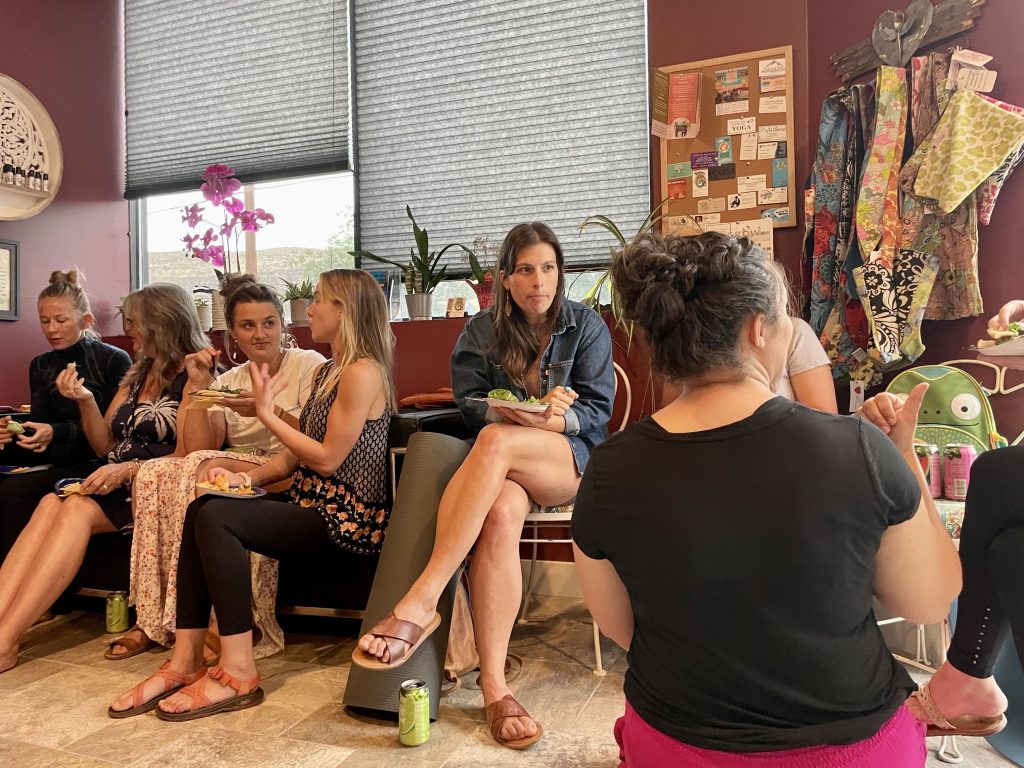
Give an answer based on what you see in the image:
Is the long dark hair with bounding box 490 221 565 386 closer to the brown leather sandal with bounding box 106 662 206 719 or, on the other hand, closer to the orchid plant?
the brown leather sandal with bounding box 106 662 206 719

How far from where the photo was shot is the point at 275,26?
3.76 metres

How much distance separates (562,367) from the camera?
2.35m

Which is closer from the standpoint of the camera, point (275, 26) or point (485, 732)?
point (485, 732)

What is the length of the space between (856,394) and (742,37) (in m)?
1.32

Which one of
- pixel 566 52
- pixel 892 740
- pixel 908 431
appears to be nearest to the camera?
pixel 892 740

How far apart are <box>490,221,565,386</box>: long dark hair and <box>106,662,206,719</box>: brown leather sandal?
1.19 metres

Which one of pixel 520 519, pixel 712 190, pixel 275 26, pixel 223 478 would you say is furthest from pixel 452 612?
pixel 275 26

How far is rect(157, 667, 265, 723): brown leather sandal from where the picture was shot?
190cm

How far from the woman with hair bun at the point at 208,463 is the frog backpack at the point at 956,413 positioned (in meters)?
1.90

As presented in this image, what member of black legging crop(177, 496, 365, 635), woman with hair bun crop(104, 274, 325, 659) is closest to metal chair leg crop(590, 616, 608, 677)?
black legging crop(177, 496, 365, 635)

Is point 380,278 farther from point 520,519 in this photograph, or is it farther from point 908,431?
point 908,431

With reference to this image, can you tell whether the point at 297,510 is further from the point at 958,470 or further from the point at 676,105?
the point at 676,105

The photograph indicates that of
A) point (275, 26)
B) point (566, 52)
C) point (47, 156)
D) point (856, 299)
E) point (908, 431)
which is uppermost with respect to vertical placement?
point (275, 26)

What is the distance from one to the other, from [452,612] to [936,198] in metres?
1.81
